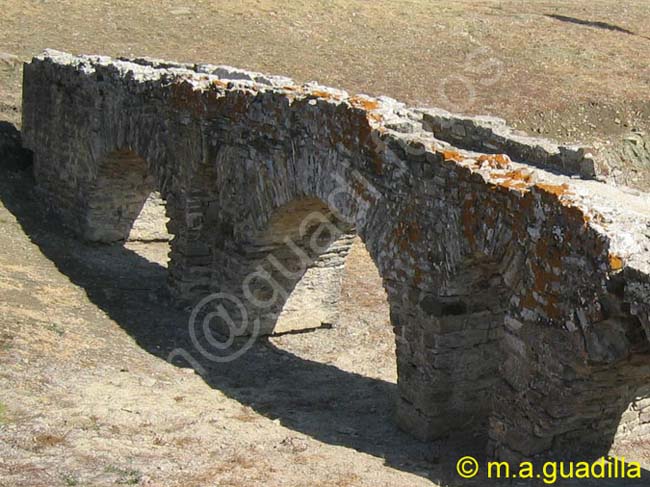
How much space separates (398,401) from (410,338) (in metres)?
0.69

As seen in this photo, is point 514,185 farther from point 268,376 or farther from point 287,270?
point 287,270

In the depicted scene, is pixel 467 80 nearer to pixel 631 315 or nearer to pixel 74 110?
pixel 74 110

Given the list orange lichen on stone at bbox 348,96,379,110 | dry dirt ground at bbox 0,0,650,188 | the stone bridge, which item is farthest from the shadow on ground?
orange lichen on stone at bbox 348,96,379,110

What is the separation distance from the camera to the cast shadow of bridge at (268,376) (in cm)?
884

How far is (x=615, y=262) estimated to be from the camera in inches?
264

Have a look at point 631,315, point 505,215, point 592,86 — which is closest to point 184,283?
point 505,215

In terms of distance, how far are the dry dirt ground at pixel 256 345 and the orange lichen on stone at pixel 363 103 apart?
119 inches

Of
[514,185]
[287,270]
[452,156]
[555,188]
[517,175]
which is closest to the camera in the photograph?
[555,188]

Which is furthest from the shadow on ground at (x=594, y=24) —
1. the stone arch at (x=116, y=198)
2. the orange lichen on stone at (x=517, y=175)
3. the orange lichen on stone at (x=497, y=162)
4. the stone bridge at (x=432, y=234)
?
the orange lichen on stone at (x=517, y=175)

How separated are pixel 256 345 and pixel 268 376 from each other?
0.94 metres

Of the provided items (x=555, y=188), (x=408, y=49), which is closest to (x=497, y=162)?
(x=555, y=188)

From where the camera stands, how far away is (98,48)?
75.5 ft

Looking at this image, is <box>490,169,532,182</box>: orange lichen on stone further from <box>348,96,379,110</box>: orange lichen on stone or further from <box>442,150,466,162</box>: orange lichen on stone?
<box>348,96,379,110</box>: orange lichen on stone

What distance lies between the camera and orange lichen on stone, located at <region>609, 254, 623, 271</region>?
6.68 m
